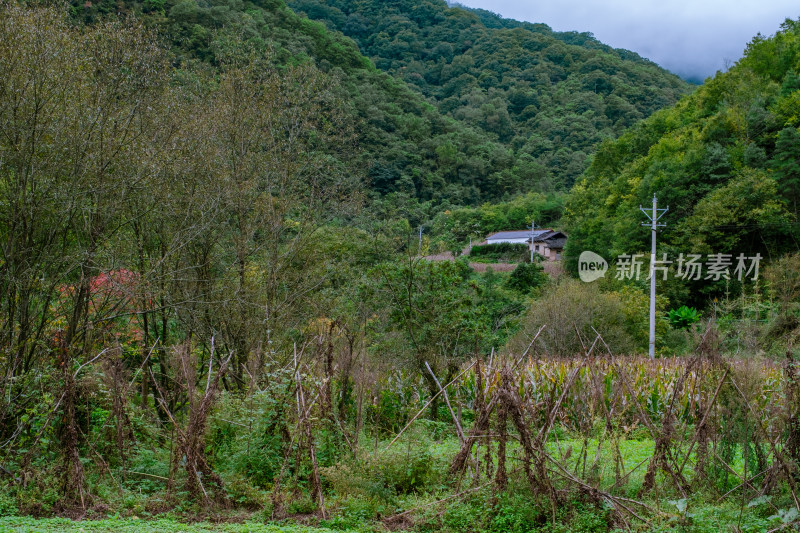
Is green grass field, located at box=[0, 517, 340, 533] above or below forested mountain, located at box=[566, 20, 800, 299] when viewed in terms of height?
Answer: below

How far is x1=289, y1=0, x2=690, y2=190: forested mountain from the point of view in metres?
57.3

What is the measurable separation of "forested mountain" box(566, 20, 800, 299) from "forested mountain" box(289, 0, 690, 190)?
9758mm

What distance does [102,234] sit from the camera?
804 cm

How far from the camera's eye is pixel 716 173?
33500mm

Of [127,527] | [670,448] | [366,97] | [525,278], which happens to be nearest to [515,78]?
[525,278]

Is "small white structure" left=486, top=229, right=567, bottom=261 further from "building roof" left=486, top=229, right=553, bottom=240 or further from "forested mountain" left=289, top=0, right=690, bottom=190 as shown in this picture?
"forested mountain" left=289, top=0, right=690, bottom=190

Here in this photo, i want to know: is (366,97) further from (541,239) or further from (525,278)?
(541,239)

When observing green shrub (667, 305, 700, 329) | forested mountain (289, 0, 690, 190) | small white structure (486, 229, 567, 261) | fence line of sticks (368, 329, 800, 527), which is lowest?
green shrub (667, 305, 700, 329)

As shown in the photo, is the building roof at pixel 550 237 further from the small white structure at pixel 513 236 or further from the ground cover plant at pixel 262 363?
the ground cover plant at pixel 262 363

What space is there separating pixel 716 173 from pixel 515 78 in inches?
1475

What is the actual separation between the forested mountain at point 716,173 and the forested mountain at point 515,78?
384 inches

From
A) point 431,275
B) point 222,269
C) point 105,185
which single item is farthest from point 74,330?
point 431,275

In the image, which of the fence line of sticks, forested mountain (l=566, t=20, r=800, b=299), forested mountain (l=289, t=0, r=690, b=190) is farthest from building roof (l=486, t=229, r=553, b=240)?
the fence line of sticks

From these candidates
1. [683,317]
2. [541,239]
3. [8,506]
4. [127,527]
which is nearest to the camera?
[127,527]
